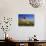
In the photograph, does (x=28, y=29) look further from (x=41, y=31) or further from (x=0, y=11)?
(x=0, y=11)

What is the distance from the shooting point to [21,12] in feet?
19.7

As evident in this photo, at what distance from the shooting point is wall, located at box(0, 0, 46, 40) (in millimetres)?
5973

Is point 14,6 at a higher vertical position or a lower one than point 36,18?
higher

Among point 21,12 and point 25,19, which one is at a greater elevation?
point 21,12

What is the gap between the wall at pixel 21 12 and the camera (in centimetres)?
597

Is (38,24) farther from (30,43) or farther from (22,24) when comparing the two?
(30,43)

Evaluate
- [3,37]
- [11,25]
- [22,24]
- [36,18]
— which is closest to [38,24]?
[36,18]

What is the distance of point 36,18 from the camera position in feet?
19.8

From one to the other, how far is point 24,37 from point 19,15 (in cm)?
97

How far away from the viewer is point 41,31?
19.7 feet

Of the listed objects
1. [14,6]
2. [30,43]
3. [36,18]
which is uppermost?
[14,6]

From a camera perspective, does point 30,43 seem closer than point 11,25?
Yes

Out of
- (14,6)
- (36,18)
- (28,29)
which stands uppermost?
(14,6)

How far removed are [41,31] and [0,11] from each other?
6.42ft
